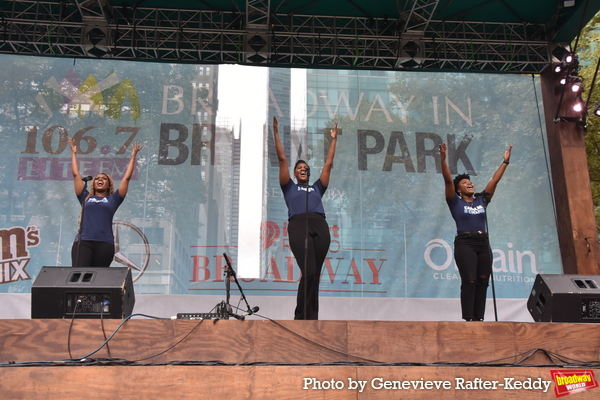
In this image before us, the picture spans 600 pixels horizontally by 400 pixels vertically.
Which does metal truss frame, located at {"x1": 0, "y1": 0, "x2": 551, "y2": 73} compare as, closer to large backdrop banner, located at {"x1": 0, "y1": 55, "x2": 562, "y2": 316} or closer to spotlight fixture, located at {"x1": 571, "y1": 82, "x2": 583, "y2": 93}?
large backdrop banner, located at {"x1": 0, "y1": 55, "x2": 562, "y2": 316}

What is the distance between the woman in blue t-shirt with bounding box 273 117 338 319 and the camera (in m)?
3.99

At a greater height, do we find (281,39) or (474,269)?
(281,39)

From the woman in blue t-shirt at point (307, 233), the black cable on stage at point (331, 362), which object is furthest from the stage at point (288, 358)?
the woman in blue t-shirt at point (307, 233)

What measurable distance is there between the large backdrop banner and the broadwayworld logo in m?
3.42

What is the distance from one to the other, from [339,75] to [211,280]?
2.79 m

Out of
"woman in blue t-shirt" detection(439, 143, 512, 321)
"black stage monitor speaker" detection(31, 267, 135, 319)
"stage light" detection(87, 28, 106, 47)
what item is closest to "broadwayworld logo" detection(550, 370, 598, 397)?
"woman in blue t-shirt" detection(439, 143, 512, 321)

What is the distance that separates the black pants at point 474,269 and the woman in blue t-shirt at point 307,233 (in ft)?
3.71

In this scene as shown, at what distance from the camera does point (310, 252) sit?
13.6 ft

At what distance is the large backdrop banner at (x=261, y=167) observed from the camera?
5996 mm

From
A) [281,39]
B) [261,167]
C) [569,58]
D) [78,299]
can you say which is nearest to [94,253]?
[78,299]

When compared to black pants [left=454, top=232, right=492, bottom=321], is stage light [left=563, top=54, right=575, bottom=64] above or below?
above

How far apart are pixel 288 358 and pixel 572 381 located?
135 centimetres

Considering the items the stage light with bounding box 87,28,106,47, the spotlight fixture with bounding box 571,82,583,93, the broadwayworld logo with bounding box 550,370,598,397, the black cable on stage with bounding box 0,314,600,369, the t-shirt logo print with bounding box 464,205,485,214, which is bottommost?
the broadwayworld logo with bounding box 550,370,598,397

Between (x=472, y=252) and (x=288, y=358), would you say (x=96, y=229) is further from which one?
(x=472, y=252)
